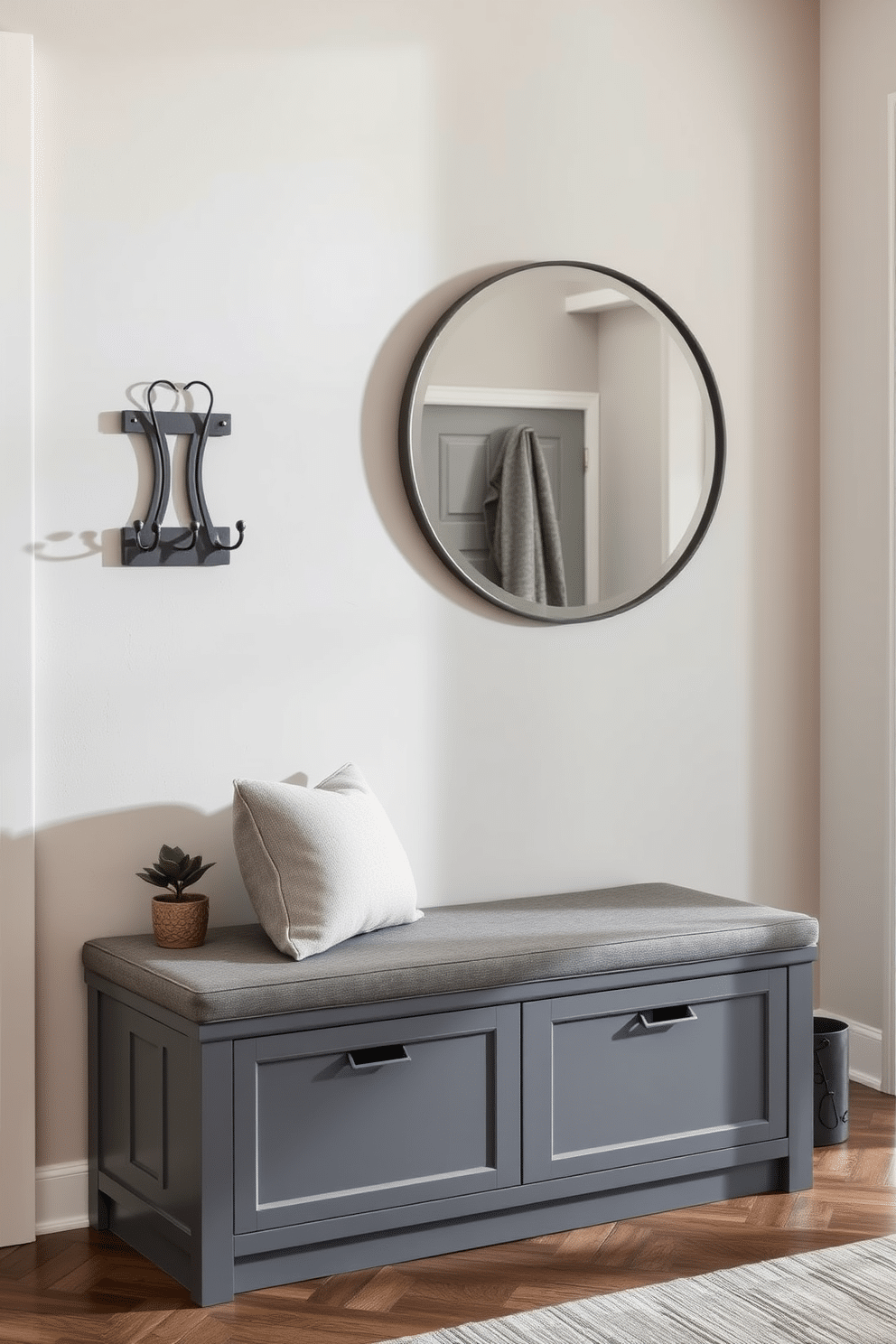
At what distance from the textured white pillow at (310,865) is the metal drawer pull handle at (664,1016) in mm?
533

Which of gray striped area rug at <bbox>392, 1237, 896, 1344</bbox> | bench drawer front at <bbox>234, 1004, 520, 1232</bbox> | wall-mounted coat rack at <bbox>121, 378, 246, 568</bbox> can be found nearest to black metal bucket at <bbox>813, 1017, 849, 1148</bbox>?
gray striped area rug at <bbox>392, 1237, 896, 1344</bbox>

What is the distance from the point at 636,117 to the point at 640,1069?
84.8 inches

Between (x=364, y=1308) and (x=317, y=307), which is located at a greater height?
(x=317, y=307)

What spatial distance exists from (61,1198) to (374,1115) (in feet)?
2.29

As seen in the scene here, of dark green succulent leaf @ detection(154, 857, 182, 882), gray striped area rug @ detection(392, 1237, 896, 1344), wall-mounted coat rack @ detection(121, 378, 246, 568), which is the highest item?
wall-mounted coat rack @ detection(121, 378, 246, 568)

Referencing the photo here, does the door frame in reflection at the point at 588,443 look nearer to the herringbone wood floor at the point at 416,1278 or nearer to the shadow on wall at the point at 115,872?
the shadow on wall at the point at 115,872

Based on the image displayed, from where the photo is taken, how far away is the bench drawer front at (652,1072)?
2.78 meters

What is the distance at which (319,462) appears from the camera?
312 centimetres

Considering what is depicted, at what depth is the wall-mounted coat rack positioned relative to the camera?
291 cm

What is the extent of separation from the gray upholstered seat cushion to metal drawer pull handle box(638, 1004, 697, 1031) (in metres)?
0.10

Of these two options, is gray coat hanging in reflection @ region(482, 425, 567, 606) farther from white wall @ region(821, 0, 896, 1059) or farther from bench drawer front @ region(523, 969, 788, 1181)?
bench drawer front @ region(523, 969, 788, 1181)

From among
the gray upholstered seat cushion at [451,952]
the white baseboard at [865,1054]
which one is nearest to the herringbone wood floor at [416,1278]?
the gray upholstered seat cushion at [451,952]

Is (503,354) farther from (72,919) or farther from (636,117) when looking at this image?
(72,919)

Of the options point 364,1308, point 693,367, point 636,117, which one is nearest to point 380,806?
point 364,1308
